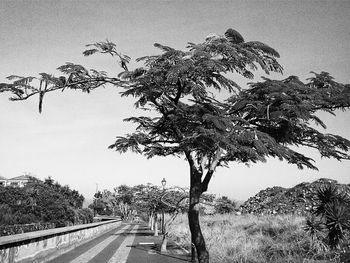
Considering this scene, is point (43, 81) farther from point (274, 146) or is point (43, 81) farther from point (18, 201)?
point (18, 201)

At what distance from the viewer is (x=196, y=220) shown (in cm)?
1023

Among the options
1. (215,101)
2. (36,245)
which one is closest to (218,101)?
(215,101)

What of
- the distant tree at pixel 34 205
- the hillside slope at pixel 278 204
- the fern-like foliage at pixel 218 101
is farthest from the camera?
the distant tree at pixel 34 205

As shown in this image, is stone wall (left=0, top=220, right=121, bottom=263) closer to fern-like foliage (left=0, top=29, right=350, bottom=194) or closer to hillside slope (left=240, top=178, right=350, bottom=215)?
fern-like foliage (left=0, top=29, right=350, bottom=194)

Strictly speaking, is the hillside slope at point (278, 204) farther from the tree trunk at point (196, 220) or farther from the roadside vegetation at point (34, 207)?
the roadside vegetation at point (34, 207)

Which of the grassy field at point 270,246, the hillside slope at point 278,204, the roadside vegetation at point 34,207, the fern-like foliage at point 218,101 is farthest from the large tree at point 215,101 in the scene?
the roadside vegetation at point 34,207

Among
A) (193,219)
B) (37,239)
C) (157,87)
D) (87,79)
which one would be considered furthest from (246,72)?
(37,239)

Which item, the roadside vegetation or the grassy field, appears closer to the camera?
the grassy field

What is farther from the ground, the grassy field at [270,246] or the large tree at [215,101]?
the large tree at [215,101]

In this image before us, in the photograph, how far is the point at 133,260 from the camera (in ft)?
46.1

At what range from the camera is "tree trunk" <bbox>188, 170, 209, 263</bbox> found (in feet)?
32.2

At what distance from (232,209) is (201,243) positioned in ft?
105

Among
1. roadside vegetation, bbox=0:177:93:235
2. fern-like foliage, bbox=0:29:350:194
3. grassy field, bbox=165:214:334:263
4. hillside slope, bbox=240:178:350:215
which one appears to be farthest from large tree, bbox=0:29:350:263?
roadside vegetation, bbox=0:177:93:235

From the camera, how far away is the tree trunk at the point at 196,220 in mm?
9807
